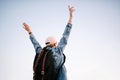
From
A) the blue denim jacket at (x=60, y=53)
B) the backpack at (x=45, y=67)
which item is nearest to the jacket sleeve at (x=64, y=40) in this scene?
the blue denim jacket at (x=60, y=53)

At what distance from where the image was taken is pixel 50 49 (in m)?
3.55

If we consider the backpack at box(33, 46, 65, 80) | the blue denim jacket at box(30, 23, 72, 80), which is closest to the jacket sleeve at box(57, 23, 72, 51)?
the blue denim jacket at box(30, 23, 72, 80)

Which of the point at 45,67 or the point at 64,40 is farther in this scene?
the point at 64,40

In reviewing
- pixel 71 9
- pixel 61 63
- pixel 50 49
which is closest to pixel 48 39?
pixel 50 49

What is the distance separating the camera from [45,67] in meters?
3.42

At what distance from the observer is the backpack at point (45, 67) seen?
3.39 m

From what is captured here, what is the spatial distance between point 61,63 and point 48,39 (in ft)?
1.30

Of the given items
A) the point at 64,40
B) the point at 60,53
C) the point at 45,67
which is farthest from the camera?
the point at 64,40

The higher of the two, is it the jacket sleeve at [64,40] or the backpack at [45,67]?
the jacket sleeve at [64,40]

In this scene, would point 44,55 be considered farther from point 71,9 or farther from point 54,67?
point 71,9

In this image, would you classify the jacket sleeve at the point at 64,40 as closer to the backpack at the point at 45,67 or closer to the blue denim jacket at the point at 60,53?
the blue denim jacket at the point at 60,53

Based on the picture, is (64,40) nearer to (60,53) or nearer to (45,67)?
(60,53)

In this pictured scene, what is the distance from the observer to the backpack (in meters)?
3.39

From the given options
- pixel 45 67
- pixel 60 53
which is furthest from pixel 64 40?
pixel 45 67
